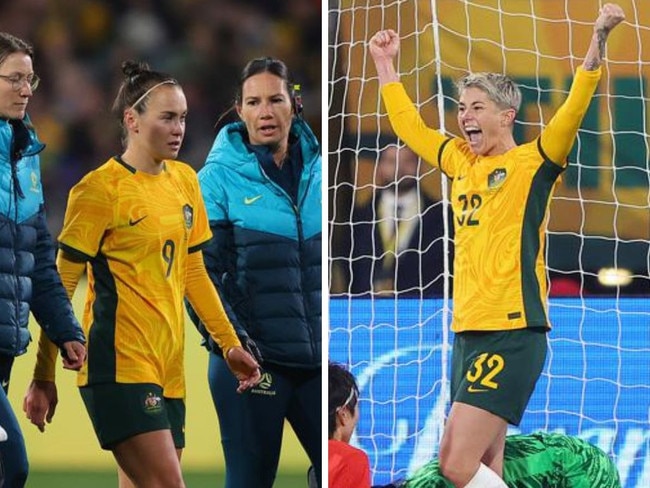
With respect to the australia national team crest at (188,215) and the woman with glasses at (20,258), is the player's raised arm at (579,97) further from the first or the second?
the woman with glasses at (20,258)

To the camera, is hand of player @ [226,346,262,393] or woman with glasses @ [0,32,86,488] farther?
hand of player @ [226,346,262,393]

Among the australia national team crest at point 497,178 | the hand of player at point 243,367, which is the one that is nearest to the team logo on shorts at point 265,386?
the hand of player at point 243,367

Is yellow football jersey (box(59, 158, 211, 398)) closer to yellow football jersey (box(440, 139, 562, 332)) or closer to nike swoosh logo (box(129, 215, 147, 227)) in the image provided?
nike swoosh logo (box(129, 215, 147, 227))

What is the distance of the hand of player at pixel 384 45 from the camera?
3.81 metres

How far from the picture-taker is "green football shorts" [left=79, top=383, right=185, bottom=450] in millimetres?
3691

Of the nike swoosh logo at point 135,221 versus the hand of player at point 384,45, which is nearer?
the nike swoosh logo at point 135,221

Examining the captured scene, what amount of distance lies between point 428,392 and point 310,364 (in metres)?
0.35

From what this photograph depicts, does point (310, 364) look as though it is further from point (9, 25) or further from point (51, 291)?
point (9, 25)

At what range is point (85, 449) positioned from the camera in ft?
12.4

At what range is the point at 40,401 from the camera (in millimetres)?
3775

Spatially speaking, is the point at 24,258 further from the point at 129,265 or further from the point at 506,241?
the point at 506,241

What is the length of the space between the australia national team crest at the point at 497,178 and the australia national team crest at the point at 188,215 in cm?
85

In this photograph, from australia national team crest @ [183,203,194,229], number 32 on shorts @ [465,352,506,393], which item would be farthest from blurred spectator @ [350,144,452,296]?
australia national team crest @ [183,203,194,229]

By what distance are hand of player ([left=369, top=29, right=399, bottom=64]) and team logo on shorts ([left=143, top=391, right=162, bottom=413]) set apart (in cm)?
114
